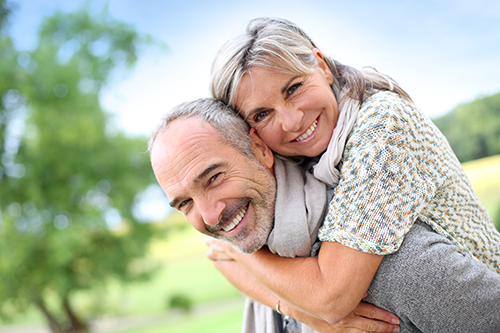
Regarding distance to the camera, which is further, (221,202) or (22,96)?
(22,96)

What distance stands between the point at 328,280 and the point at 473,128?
3.54 m

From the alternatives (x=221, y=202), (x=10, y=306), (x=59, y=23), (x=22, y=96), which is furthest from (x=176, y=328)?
(x=221, y=202)

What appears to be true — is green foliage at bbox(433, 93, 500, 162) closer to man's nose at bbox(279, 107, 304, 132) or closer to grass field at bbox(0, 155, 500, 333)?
man's nose at bbox(279, 107, 304, 132)

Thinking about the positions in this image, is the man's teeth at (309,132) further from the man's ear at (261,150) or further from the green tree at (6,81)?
the green tree at (6,81)

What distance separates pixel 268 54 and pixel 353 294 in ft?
3.01

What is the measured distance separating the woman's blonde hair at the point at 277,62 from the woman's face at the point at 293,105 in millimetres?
33

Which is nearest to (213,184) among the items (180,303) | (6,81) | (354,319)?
(354,319)

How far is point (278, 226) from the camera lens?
1371 mm

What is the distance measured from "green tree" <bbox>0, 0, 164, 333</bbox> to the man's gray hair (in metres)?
4.93

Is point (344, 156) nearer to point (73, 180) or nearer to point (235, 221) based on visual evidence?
point (235, 221)

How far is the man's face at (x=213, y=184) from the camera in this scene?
1385 millimetres

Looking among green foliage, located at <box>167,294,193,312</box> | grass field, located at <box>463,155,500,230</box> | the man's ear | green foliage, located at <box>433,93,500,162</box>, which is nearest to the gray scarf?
the man's ear

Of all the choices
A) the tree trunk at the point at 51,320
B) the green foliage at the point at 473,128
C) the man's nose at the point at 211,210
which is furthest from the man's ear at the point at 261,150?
the tree trunk at the point at 51,320

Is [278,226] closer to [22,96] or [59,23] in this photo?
[22,96]
